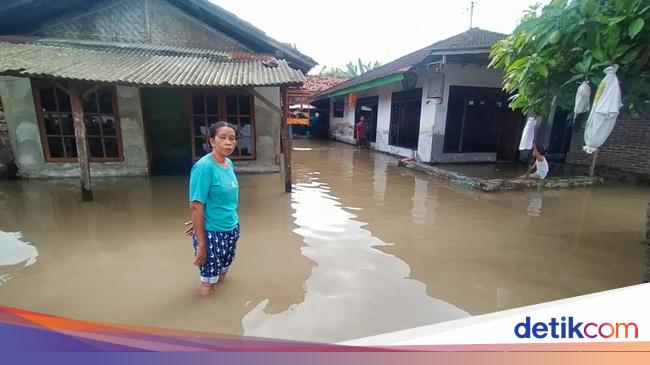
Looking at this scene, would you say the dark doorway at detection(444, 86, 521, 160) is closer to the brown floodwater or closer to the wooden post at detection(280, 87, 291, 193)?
the brown floodwater

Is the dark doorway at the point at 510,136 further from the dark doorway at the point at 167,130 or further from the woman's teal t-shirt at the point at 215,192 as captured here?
the woman's teal t-shirt at the point at 215,192

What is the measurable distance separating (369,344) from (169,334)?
1642 mm

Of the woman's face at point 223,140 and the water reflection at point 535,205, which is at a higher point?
the woman's face at point 223,140

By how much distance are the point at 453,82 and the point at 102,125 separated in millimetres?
10165

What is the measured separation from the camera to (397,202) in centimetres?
661

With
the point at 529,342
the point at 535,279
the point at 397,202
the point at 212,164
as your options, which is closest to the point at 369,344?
the point at 529,342

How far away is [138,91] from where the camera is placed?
8.29 metres

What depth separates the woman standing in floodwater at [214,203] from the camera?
2.71 m

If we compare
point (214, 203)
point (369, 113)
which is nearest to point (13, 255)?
point (214, 203)

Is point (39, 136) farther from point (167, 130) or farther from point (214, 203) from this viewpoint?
point (214, 203)

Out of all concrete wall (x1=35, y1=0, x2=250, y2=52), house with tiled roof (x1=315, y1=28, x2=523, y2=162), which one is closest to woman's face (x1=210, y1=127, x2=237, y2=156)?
concrete wall (x1=35, y1=0, x2=250, y2=52)

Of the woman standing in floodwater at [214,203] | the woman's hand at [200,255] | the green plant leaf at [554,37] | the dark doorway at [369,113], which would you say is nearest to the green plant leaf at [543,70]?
the green plant leaf at [554,37]

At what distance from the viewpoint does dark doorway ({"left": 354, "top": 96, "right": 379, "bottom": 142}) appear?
1591 cm

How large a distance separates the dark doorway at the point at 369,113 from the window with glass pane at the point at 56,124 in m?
11.8
